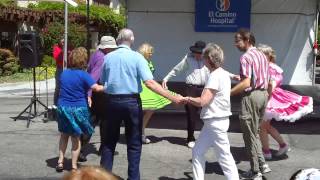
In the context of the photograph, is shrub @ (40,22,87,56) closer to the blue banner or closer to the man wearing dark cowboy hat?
the blue banner

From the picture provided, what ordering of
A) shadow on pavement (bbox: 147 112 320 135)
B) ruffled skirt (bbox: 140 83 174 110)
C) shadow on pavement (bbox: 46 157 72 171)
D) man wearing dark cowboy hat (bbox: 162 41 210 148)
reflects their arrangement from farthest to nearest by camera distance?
shadow on pavement (bbox: 147 112 320 135), ruffled skirt (bbox: 140 83 174 110), man wearing dark cowboy hat (bbox: 162 41 210 148), shadow on pavement (bbox: 46 157 72 171)

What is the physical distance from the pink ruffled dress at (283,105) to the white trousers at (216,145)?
1988 millimetres

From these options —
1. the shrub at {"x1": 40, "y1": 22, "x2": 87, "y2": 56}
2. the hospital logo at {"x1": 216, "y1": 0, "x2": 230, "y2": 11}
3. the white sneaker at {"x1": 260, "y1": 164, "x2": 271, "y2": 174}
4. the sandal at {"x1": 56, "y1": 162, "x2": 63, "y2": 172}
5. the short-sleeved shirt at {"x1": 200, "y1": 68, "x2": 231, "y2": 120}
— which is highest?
the hospital logo at {"x1": 216, "y1": 0, "x2": 230, "y2": 11}

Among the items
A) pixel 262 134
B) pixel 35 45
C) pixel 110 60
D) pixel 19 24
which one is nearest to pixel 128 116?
pixel 110 60

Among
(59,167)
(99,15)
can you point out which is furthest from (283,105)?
(99,15)

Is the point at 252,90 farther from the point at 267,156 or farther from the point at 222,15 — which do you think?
the point at 222,15

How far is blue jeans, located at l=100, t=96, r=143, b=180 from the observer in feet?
20.6

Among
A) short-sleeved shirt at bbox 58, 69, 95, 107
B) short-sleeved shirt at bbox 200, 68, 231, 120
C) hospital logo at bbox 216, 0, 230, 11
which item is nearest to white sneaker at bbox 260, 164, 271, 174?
short-sleeved shirt at bbox 200, 68, 231, 120

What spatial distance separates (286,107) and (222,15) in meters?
5.92

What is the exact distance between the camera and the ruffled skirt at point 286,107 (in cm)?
827

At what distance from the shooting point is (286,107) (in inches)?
335

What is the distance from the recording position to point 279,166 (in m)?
7.95

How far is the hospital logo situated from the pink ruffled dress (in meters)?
5.60

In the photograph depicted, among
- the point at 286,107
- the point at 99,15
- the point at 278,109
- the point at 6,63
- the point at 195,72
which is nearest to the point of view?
the point at 278,109
